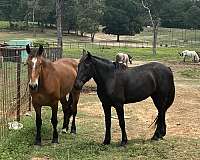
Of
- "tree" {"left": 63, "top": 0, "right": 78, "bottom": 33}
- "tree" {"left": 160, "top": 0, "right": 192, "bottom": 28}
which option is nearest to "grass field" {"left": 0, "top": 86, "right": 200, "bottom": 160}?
"tree" {"left": 63, "top": 0, "right": 78, "bottom": 33}

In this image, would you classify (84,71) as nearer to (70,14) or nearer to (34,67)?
(34,67)

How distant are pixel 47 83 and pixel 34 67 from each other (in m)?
0.61

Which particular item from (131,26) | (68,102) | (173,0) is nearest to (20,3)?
(131,26)

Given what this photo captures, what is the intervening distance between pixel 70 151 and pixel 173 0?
8762 cm

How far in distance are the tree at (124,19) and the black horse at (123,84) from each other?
66.6 meters

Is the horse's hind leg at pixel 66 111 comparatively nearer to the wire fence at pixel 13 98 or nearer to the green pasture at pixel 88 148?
the green pasture at pixel 88 148

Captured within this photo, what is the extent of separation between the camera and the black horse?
8.44 m

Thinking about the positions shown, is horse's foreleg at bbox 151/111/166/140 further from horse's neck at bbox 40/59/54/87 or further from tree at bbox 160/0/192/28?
tree at bbox 160/0/192/28

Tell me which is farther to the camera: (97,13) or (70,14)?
(70,14)

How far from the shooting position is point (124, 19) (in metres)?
75.8

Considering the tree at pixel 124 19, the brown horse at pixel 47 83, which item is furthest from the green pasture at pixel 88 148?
the tree at pixel 124 19

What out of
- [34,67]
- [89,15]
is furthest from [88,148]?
[89,15]

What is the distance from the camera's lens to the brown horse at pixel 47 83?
7.97 m

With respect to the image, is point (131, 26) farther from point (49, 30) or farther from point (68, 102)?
point (68, 102)
